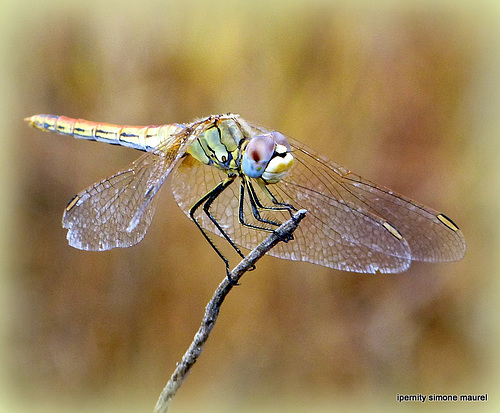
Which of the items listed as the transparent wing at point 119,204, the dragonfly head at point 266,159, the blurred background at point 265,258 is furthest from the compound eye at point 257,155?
the blurred background at point 265,258

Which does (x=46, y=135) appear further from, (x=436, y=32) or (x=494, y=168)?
(x=494, y=168)

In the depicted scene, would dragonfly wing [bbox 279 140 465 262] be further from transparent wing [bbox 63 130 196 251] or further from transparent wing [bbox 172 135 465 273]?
transparent wing [bbox 63 130 196 251]

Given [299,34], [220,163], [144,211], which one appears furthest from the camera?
[299,34]

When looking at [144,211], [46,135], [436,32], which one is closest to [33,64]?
[46,135]

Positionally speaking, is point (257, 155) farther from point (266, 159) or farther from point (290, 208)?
point (290, 208)

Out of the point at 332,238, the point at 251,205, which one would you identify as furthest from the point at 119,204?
the point at 332,238

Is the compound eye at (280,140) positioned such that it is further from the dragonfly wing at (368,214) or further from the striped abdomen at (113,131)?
the striped abdomen at (113,131)
